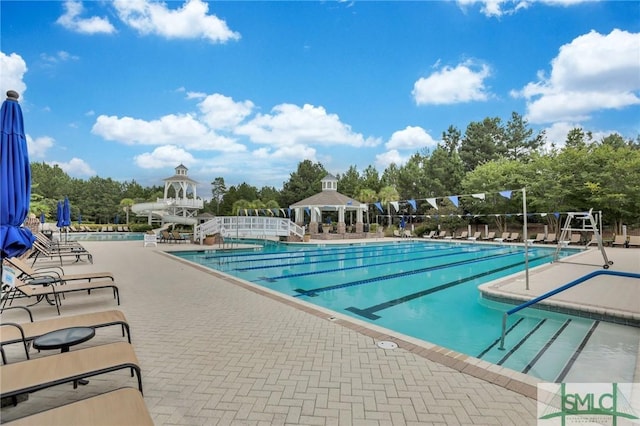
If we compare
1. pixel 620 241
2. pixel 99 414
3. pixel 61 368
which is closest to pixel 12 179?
pixel 61 368

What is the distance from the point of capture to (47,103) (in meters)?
23.3

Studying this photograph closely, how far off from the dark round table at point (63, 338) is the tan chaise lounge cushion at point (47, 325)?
18cm

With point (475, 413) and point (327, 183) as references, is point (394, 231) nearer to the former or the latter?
point (327, 183)

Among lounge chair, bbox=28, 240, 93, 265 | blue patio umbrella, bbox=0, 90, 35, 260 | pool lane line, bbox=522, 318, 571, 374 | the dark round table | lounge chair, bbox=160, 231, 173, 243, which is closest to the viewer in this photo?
blue patio umbrella, bbox=0, 90, 35, 260

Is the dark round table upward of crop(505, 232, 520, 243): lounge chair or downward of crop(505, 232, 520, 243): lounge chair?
upward

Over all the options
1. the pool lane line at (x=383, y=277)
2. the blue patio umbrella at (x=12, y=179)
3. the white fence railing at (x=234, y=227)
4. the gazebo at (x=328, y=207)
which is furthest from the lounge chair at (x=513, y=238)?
the blue patio umbrella at (x=12, y=179)

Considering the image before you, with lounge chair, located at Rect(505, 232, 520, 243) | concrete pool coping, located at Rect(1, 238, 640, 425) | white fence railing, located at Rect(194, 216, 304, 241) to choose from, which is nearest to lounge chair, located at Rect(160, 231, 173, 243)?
white fence railing, located at Rect(194, 216, 304, 241)

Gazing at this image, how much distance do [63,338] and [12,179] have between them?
1622mm

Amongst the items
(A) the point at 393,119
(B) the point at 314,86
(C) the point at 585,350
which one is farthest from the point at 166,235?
(A) the point at 393,119

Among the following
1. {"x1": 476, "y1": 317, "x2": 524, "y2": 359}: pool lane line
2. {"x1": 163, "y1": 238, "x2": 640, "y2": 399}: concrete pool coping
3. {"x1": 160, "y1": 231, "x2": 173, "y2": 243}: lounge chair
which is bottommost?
{"x1": 476, "y1": 317, "x2": 524, "y2": 359}: pool lane line

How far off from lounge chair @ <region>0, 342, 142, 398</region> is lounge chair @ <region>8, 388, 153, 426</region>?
385 mm

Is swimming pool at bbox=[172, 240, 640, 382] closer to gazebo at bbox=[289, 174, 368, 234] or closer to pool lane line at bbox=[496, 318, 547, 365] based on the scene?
pool lane line at bbox=[496, 318, 547, 365]

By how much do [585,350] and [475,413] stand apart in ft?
12.3

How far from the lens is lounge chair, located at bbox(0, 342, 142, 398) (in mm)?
2311
